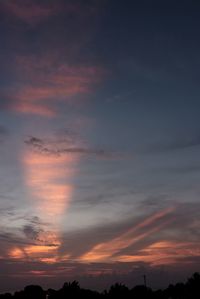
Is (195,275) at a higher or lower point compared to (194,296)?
higher

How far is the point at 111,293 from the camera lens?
292ft

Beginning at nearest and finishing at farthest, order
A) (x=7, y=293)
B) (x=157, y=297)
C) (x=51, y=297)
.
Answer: (x=51, y=297) → (x=157, y=297) → (x=7, y=293)

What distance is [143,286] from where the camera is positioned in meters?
102

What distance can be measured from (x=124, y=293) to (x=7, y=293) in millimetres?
30817

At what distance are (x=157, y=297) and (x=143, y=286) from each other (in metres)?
8.59

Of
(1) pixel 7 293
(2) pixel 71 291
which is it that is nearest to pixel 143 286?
(2) pixel 71 291

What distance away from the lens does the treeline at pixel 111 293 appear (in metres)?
83.2

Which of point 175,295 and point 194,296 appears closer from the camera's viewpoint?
point 194,296

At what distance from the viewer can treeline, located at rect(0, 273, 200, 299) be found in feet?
273

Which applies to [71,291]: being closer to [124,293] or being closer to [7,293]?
[124,293]

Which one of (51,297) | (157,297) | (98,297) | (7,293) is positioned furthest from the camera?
(7,293)

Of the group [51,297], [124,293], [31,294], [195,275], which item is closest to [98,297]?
[124,293]

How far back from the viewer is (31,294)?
3735 inches

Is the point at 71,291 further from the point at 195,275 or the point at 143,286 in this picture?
the point at 195,275
